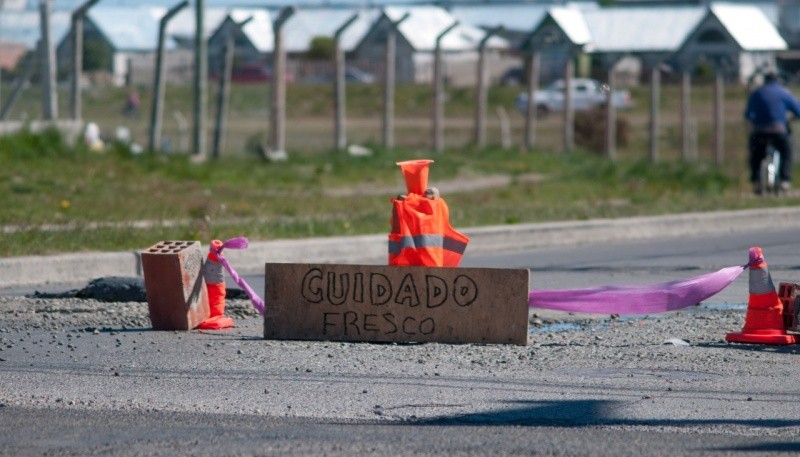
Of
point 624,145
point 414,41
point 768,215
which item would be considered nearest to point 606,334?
point 768,215

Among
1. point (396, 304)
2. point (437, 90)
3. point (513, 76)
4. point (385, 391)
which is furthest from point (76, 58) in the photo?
point (513, 76)

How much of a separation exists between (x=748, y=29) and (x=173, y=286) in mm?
19552

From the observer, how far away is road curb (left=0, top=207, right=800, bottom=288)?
1131 centimetres

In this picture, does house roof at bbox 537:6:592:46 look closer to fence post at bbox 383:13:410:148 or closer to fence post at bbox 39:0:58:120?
fence post at bbox 383:13:410:148

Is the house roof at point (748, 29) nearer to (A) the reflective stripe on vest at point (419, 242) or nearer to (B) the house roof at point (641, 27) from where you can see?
(B) the house roof at point (641, 27)

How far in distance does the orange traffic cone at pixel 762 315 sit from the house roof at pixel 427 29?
17585 mm

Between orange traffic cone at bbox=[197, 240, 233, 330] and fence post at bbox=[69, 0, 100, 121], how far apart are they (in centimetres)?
1215

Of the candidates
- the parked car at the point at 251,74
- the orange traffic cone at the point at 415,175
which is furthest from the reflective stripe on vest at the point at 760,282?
the parked car at the point at 251,74

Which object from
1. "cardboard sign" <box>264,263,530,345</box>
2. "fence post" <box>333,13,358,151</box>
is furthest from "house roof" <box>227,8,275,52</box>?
"cardboard sign" <box>264,263,530,345</box>

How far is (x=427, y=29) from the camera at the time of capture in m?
27.5

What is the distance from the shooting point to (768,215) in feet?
56.0

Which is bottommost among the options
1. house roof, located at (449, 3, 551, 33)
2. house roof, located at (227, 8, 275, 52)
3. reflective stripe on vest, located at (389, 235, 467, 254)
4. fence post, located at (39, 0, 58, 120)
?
reflective stripe on vest, located at (389, 235, 467, 254)

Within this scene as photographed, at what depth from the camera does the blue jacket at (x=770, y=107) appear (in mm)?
18844

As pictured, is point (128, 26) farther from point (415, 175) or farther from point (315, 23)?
point (415, 175)
